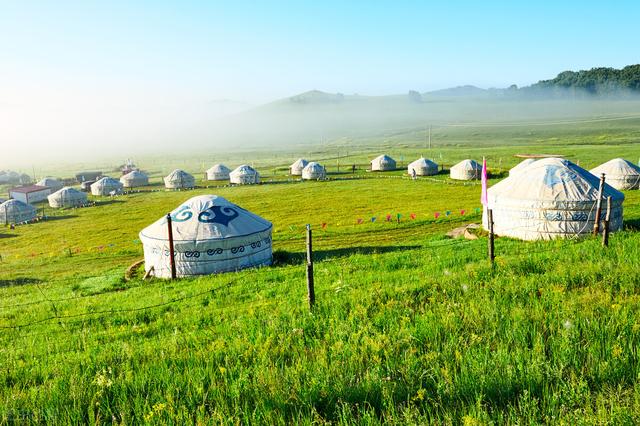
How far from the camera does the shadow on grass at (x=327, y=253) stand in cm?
1792

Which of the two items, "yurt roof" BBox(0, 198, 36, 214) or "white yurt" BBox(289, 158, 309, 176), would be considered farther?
"white yurt" BBox(289, 158, 309, 176)

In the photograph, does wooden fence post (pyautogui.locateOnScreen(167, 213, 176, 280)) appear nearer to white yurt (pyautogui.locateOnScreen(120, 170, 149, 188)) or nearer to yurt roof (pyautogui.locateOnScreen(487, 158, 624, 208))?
yurt roof (pyautogui.locateOnScreen(487, 158, 624, 208))

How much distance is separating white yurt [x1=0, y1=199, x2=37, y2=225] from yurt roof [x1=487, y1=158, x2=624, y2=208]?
38045 mm

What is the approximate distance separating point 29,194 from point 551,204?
5581cm

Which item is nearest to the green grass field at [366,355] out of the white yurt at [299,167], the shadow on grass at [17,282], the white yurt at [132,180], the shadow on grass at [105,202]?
the shadow on grass at [17,282]

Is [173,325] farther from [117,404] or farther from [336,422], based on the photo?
[336,422]

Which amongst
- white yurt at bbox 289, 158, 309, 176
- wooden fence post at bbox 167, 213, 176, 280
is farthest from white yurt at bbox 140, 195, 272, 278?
white yurt at bbox 289, 158, 309, 176

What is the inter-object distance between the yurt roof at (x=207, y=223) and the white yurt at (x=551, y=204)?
1003cm

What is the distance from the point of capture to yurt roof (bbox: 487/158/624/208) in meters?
17.7

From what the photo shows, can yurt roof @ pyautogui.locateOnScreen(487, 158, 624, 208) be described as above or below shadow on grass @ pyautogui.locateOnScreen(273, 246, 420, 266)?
above

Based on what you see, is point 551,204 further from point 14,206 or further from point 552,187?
point 14,206

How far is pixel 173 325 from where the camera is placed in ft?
24.5

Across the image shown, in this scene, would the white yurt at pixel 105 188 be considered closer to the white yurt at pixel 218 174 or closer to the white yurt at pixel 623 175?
the white yurt at pixel 218 174

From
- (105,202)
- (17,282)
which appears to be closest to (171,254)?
(17,282)
